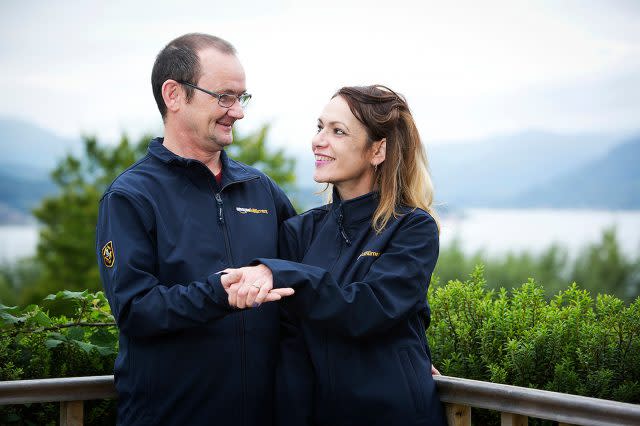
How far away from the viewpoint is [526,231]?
100625 mm

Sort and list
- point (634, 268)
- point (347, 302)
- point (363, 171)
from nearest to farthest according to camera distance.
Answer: point (347, 302), point (363, 171), point (634, 268)

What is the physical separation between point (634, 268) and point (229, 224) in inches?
826

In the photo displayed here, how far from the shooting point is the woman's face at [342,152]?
3.07 m

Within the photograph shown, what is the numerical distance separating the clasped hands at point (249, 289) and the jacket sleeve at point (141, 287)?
0.12 feet

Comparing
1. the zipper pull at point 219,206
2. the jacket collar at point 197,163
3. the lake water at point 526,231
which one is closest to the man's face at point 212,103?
the jacket collar at point 197,163

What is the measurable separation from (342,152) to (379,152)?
0.55ft

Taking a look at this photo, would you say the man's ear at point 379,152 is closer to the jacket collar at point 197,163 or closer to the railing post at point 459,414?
the jacket collar at point 197,163

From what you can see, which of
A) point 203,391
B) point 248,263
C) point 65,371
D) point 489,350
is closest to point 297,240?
point 248,263

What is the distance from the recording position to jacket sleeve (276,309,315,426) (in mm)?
2838

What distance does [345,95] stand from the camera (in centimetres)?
313

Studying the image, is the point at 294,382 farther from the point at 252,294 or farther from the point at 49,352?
the point at 49,352

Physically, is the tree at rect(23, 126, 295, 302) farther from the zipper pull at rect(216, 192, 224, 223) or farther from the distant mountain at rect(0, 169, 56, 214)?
the distant mountain at rect(0, 169, 56, 214)

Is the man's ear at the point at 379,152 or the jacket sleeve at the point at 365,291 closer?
the jacket sleeve at the point at 365,291

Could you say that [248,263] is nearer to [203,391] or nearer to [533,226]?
[203,391]
